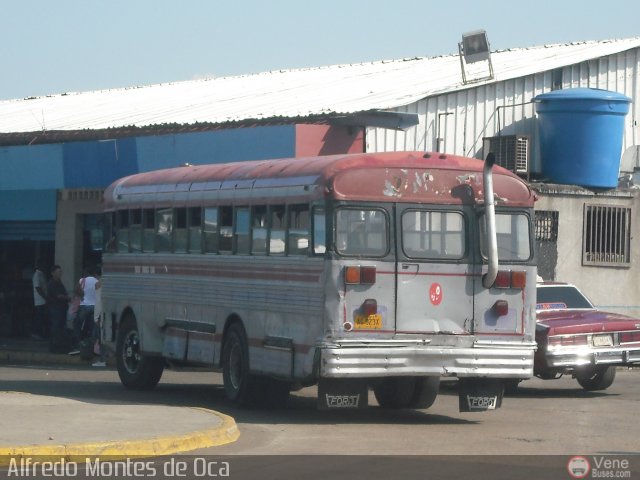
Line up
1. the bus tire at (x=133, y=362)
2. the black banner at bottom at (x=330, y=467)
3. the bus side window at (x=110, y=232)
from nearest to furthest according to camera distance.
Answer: the black banner at bottom at (x=330, y=467)
the bus tire at (x=133, y=362)
the bus side window at (x=110, y=232)

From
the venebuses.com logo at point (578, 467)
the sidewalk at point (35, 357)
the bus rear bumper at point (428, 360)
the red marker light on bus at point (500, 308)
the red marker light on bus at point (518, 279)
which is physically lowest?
the sidewalk at point (35, 357)

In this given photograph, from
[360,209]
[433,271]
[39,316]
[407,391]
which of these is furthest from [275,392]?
[39,316]

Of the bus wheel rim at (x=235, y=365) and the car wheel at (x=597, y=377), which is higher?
the bus wheel rim at (x=235, y=365)

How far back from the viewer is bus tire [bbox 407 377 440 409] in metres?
15.3

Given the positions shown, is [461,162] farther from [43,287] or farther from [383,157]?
[43,287]

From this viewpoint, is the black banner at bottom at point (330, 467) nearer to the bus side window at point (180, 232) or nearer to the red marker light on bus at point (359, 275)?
the red marker light on bus at point (359, 275)

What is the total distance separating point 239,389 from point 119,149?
11663 mm

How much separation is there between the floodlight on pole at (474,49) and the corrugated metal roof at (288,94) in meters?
0.47

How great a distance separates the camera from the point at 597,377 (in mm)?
18438

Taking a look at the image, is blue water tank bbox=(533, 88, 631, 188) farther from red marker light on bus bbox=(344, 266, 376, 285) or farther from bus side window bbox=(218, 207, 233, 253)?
red marker light on bus bbox=(344, 266, 376, 285)

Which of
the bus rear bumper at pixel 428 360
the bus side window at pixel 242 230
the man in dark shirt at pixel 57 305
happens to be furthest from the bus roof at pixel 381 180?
the man in dark shirt at pixel 57 305

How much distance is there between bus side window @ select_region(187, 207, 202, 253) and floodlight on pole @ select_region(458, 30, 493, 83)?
34.6 feet

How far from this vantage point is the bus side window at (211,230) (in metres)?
16.3

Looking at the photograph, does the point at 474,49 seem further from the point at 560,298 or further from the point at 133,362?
the point at 133,362
